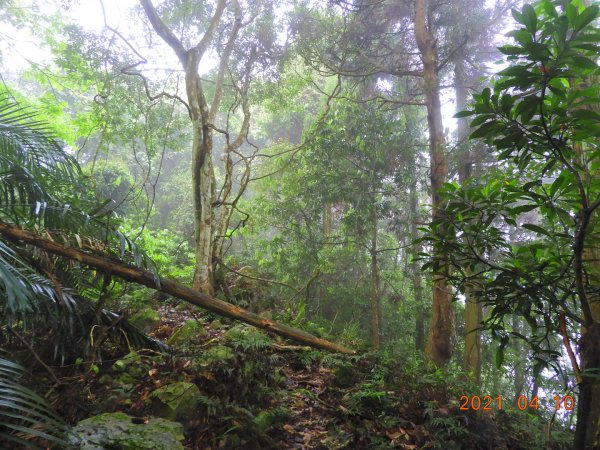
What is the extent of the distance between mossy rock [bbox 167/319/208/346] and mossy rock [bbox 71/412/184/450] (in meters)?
1.74

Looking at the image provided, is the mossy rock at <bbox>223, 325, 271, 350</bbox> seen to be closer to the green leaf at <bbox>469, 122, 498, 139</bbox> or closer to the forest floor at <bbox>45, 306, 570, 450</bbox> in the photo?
the forest floor at <bbox>45, 306, 570, 450</bbox>

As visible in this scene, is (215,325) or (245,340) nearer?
(245,340)

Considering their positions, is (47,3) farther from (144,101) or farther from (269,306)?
(269,306)

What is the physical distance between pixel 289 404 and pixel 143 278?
73.8 inches

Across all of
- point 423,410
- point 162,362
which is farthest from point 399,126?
point 162,362

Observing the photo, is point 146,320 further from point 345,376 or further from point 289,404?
point 345,376

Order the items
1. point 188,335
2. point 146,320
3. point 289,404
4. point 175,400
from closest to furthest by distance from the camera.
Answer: point 175,400 < point 289,404 < point 188,335 < point 146,320

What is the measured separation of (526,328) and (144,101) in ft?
54.1

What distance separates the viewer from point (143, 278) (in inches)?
134

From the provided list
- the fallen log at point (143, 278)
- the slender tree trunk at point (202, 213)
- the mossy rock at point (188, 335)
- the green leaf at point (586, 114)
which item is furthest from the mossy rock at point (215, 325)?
the green leaf at point (586, 114)

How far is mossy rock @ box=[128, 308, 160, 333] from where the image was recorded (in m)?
4.55

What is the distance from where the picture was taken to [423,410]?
328 centimetres

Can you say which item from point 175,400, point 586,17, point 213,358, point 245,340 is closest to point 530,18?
point 586,17

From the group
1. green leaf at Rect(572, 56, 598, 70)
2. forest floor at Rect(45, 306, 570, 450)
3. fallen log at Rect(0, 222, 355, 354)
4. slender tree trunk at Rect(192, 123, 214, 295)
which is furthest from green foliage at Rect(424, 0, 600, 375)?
slender tree trunk at Rect(192, 123, 214, 295)
